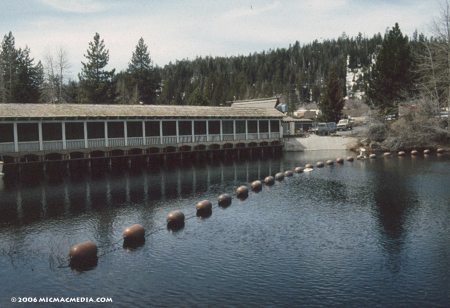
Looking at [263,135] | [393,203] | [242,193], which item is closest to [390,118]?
[263,135]

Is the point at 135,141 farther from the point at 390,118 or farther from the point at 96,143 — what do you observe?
the point at 390,118

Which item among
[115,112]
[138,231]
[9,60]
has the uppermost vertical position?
[9,60]

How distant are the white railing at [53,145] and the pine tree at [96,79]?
33503mm

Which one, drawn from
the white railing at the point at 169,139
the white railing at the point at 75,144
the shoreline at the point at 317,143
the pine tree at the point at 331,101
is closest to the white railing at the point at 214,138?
the white railing at the point at 169,139

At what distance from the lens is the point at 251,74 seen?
194 meters

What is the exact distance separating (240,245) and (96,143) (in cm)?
3014

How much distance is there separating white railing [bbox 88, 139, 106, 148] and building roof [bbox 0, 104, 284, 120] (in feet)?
9.11

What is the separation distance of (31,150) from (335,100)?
57.5m

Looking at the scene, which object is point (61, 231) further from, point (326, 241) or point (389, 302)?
point (389, 302)

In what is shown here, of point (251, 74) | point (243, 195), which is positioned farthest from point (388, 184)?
point (251, 74)

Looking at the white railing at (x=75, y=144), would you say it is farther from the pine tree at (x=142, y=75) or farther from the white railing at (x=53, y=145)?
the pine tree at (x=142, y=75)

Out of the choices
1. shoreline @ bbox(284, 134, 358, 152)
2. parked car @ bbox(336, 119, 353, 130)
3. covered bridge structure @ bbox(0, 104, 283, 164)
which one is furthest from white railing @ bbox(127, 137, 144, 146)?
parked car @ bbox(336, 119, 353, 130)

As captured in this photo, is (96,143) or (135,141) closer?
(96,143)

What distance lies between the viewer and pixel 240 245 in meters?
15.6
